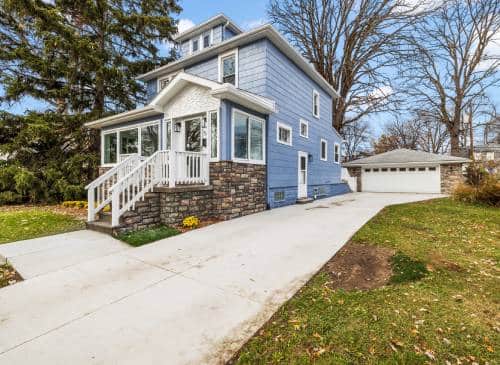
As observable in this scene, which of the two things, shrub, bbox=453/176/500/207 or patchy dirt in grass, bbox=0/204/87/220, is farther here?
shrub, bbox=453/176/500/207

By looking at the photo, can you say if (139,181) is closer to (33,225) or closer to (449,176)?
(33,225)

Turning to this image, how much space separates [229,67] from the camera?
980 centimetres

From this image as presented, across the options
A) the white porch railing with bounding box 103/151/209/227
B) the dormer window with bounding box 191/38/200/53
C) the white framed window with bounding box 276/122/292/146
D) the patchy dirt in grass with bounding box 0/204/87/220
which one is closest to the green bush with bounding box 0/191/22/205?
the patchy dirt in grass with bounding box 0/204/87/220

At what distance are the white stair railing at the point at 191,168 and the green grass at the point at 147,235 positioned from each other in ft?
3.88

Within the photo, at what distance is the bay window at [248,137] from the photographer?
25.4 ft

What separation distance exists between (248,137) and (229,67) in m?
3.53

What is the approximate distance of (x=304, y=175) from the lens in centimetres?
1186

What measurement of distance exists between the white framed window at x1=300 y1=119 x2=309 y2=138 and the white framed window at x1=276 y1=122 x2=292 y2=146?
1.33m

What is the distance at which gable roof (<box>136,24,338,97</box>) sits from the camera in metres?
8.57

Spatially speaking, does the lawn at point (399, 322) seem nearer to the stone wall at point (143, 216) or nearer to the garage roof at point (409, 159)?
the stone wall at point (143, 216)

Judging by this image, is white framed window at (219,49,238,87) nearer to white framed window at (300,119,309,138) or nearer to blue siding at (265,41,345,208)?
blue siding at (265,41,345,208)

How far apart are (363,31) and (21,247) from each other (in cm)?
2084

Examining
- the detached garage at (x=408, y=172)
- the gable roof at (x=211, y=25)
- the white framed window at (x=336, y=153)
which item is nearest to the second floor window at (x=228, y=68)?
the gable roof at (x=211, y=25)

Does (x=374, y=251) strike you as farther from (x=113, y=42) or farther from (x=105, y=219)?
(x=113, y=42)
